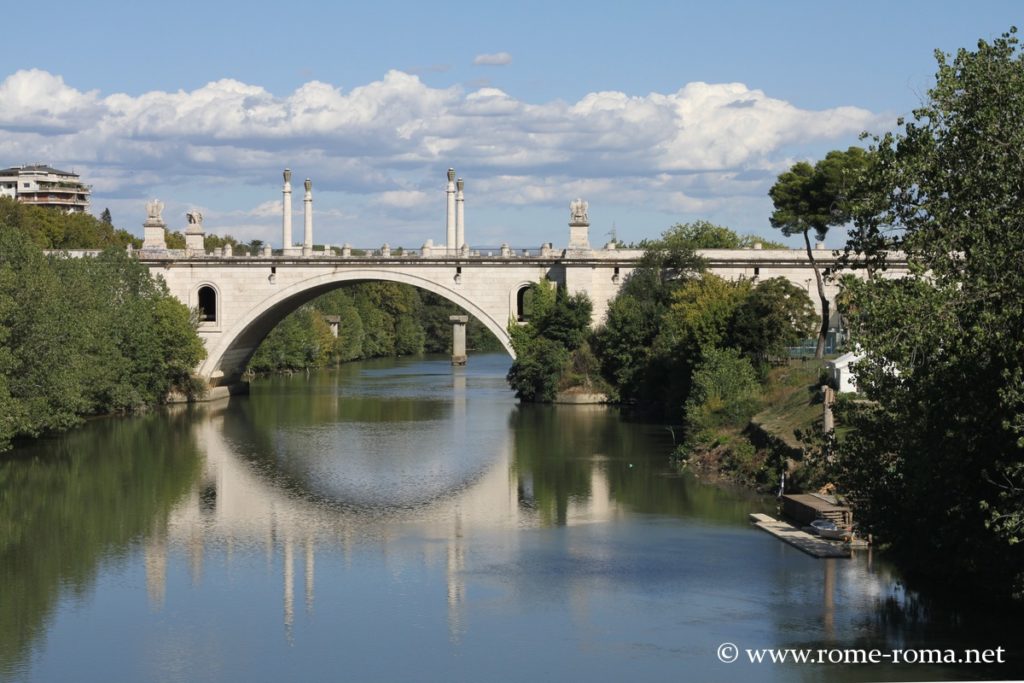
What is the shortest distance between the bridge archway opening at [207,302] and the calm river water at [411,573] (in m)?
17.0

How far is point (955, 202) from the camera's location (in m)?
18.5

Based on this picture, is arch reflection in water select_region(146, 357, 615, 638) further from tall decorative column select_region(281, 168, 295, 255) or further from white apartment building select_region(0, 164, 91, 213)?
white apartment building select_region(0, 164, 91, 213)

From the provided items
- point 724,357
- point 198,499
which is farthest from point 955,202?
point 724,357

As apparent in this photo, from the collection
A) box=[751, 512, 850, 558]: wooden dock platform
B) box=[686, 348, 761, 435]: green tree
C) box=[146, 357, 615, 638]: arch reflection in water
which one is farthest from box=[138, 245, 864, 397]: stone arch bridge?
box=[751, 512, 850, 558]: wooden dock platform

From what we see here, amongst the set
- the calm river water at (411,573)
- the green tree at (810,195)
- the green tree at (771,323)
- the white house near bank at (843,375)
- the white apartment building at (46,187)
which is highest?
the white apartment building at (46,187)

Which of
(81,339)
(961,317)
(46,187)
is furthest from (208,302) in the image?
(46,187)

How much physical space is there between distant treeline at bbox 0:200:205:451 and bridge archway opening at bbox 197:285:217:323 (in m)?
3.00

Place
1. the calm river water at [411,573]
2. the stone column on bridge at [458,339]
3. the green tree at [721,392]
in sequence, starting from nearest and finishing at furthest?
the calm river water at [411,573]
the green tree at [721,392]
the stone column on bridge at [458,339]

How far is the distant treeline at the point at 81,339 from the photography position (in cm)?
3741

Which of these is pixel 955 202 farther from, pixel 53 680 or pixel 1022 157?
pixel 53 680

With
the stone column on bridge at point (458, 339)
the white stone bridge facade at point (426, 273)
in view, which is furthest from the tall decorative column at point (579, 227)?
the stone column on bridge at point (458, 339)

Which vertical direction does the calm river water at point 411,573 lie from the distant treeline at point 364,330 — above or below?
below

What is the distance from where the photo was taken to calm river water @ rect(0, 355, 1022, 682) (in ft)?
63.6

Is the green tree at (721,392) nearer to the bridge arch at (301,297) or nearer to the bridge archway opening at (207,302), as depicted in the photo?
the bridge arch at (301,297)
